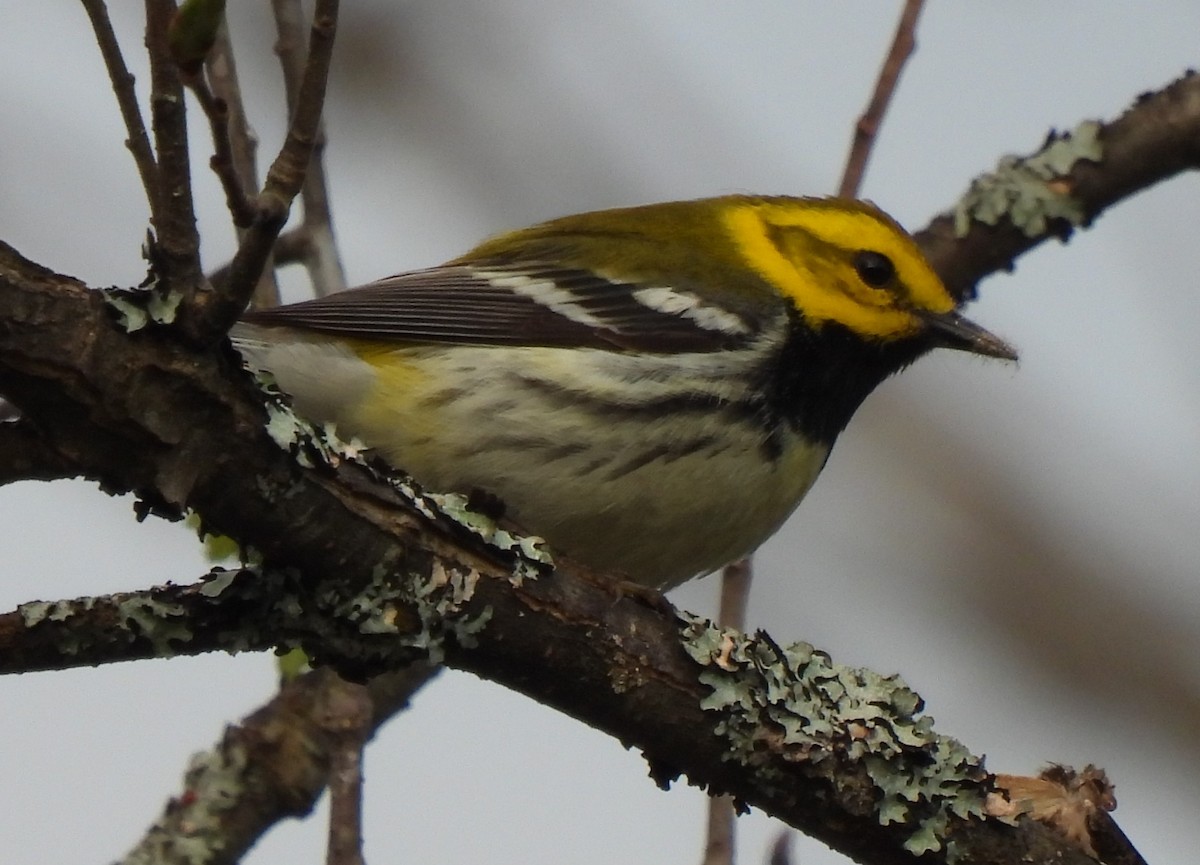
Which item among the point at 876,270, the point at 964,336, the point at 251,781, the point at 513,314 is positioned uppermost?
the point at 876,270

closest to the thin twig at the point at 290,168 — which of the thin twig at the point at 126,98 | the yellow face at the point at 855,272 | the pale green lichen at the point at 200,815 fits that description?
the thin twig at the point at 126,98

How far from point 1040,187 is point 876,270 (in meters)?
0.52

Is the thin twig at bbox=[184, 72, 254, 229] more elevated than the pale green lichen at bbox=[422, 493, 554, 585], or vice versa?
the thin twig at bbox=[184, 72, 254, 229]

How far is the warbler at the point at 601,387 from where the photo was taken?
12.2 feet

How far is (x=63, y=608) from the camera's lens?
2418 mm

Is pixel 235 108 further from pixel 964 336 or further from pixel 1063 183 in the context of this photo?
pixel 1063 183

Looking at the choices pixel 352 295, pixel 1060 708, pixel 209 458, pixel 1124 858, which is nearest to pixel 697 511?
pixel 352 295

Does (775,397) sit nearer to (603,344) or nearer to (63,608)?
(603,344)

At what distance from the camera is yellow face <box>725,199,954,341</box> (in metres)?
4.50

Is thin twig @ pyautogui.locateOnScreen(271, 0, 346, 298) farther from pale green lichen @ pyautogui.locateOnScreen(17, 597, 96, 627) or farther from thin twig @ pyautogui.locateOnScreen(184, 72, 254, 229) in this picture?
thin twig @ pyautogui.locateOnScreen(184, 72, 254, 229)

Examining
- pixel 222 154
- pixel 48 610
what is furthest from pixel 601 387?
pixel 222 154

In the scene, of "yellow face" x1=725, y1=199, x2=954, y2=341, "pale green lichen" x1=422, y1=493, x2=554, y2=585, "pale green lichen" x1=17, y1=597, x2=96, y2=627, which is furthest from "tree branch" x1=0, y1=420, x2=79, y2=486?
"yellow face" x1=725, y1=199, x2=954, y2=341

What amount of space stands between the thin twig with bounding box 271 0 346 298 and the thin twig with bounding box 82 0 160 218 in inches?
73.7

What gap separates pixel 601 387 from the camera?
3.83 m
